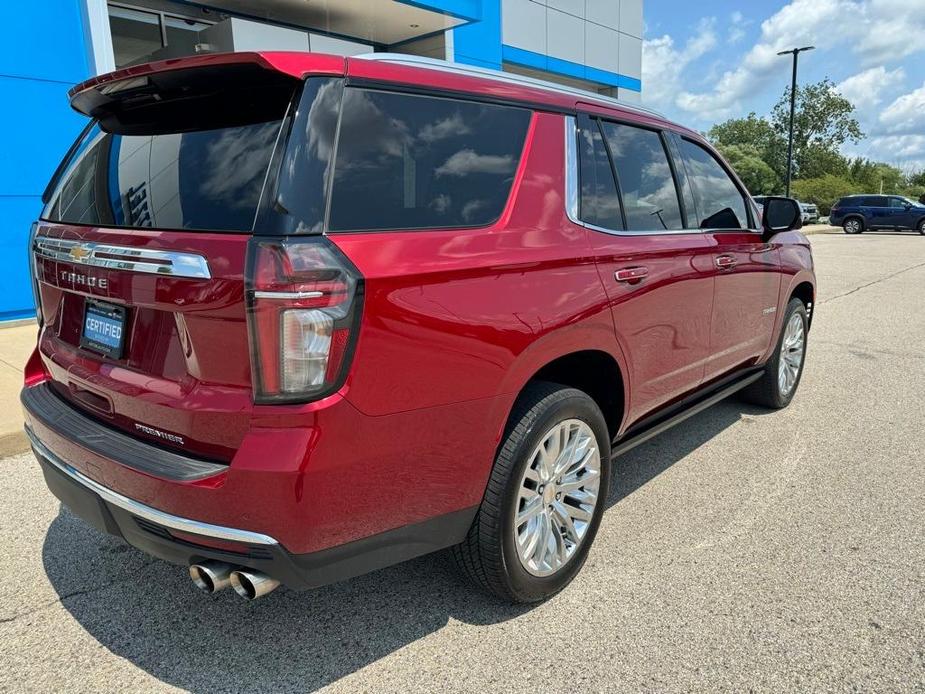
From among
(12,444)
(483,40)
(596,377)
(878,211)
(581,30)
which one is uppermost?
(581,30)

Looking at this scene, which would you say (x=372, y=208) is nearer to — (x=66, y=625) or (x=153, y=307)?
(x=153, y=307)

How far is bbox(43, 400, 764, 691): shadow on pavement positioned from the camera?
2.35 metres

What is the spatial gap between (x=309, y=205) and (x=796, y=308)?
429cm

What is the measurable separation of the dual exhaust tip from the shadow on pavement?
454mm

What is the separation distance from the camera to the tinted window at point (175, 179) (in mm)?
1985

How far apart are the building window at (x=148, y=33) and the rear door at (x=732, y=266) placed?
887 cm

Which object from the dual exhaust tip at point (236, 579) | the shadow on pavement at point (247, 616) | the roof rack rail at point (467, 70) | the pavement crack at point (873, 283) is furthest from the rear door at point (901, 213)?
the dual exhaust tip at point (236, 579)

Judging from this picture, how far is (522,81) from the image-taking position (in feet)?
8.98

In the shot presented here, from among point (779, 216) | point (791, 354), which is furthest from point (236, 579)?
point (791, 354)

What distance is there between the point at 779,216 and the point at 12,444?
5131 millimetres

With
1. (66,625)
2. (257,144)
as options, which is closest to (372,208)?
(257,144)

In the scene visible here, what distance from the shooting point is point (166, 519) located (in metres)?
2.03

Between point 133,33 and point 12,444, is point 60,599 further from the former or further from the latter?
point 133,33

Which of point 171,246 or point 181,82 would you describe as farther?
point 181,82
